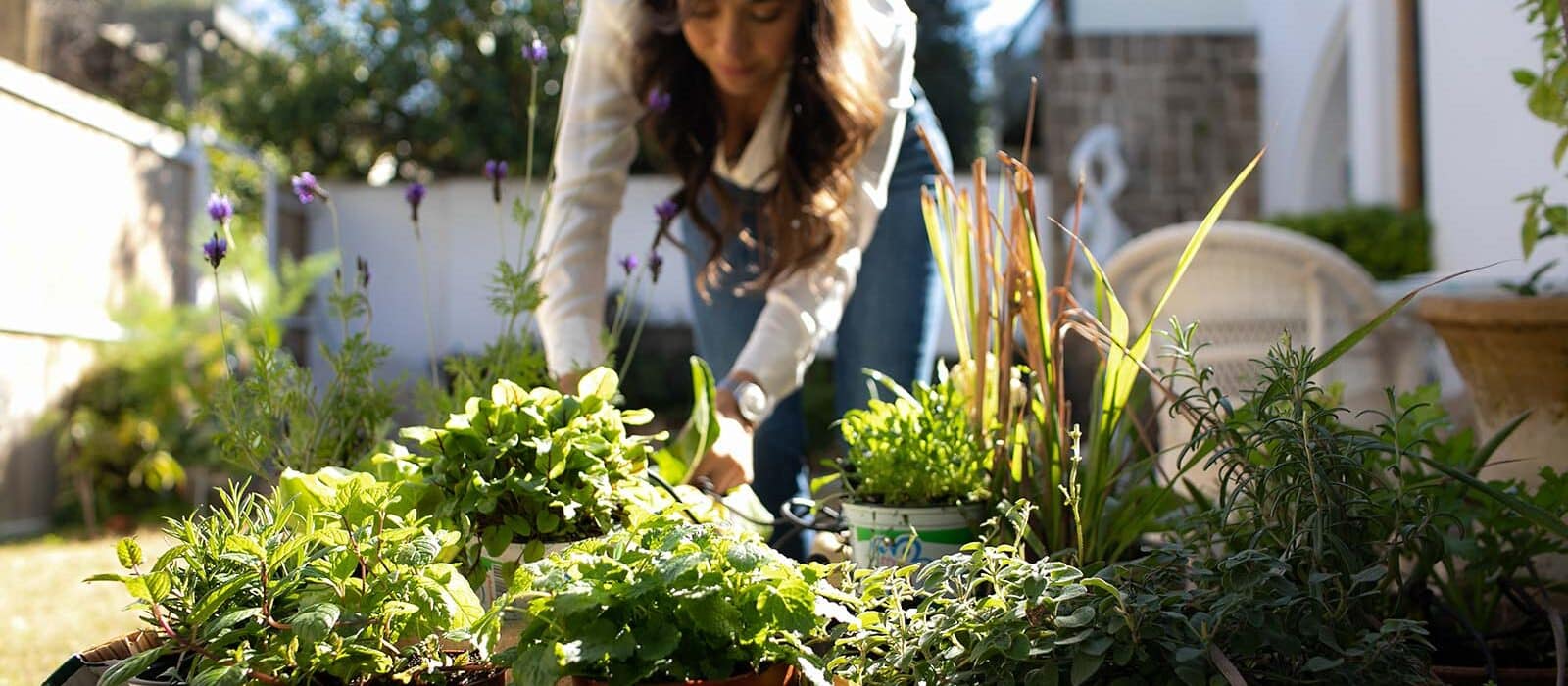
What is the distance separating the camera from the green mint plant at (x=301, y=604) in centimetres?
72

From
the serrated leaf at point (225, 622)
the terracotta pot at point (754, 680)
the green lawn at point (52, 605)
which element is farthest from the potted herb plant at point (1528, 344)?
the green lawn at point (52, 605)

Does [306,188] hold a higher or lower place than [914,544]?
higher

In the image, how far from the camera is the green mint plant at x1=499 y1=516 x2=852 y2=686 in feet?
2.30

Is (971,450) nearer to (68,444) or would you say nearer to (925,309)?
(925,309)

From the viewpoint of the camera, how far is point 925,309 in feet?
7.17

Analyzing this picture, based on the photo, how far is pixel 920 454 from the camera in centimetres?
112

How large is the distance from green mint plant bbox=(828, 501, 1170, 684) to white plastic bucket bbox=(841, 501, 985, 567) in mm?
248

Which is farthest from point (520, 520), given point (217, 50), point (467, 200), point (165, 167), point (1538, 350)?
point (217, 50)

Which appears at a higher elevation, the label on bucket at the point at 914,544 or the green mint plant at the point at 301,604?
the green mint plant at the point at 301,604

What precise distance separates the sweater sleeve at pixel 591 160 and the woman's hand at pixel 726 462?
1.35ft

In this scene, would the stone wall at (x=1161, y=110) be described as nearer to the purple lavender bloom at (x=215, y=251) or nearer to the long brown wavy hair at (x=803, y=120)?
the long brown wavy hair at (x=803, y=120)

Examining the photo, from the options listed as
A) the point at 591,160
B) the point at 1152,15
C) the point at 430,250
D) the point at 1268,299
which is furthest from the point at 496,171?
the point at 1152,15

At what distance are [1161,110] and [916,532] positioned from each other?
33.4 ft

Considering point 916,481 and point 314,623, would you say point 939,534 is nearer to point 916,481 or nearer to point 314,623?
point 916,481
